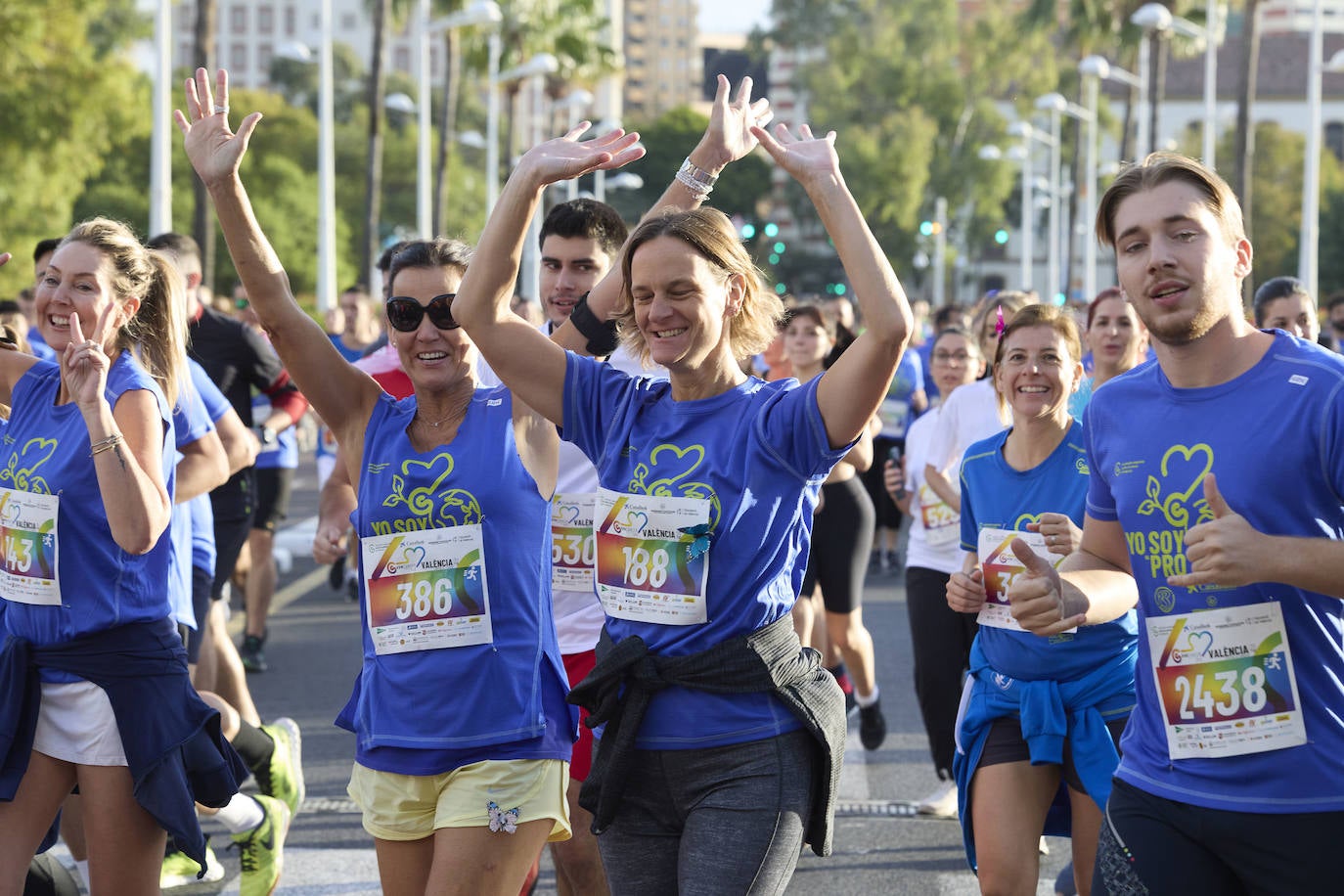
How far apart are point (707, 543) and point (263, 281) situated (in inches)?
50.1

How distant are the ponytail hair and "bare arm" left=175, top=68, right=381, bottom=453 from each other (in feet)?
1.77

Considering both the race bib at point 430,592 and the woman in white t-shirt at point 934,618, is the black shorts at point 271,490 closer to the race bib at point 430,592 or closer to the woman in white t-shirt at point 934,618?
the woman in white t-shirt at point 934,618

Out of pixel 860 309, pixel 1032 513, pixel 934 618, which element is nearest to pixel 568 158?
pixel 860 309

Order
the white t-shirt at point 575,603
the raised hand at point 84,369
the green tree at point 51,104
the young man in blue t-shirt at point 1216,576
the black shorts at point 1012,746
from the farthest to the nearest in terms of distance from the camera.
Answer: the green tree at point 51,104 < the white t-shirt at point 575,603 < the black shorts at point 1012,746 < the raised hand at point 84,369 < the young man in blue t-shirt at point 1216,576

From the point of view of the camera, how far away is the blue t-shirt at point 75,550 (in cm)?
425

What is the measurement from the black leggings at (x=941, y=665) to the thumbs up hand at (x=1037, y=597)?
9.89 ft

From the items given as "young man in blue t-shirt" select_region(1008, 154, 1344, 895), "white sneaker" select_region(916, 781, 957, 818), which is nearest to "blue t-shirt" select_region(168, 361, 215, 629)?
"young man in blue t-shirt" select_region(1008, 154, 1344, 895)

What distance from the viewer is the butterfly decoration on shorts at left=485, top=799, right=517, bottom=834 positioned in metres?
3.80

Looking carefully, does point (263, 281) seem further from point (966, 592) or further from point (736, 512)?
point (966, 592)

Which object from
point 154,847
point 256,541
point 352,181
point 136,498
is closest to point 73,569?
point 136,498

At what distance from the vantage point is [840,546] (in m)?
7.88

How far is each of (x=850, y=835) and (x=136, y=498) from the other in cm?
325

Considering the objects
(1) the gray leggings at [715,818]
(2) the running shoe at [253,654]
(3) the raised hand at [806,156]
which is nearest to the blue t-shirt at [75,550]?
(1) the gray leggings at [715,818]

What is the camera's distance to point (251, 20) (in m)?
141
